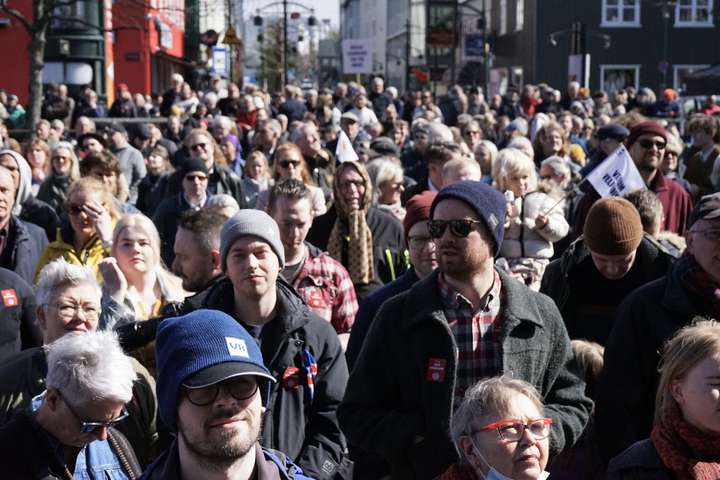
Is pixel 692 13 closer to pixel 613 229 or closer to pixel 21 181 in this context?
pixel 21 181

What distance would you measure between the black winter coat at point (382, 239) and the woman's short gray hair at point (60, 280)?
271cm

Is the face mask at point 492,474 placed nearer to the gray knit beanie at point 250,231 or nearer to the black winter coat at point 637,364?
the black winter coat at point 637,364

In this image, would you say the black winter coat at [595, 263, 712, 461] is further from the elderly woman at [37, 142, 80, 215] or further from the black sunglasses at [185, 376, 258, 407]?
the elderly woman at [37, 142, 80, 215]

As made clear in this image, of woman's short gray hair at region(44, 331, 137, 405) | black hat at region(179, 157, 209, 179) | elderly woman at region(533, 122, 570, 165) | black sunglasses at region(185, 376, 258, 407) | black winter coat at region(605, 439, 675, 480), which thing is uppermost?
elderly woman at region(533, 122, 570, 165)

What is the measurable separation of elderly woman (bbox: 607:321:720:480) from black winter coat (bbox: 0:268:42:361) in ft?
Answer: 11.3

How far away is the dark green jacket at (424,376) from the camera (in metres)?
4.31

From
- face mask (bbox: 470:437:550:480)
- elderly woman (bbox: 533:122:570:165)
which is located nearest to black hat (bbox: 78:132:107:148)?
elderly woman (bbox: 533:122:570:165)

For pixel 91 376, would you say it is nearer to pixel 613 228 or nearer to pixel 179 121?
pixel 613 228

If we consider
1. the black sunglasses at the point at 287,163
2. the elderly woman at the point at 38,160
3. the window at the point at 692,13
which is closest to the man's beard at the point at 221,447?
the black sunglasses at the point at 287,163

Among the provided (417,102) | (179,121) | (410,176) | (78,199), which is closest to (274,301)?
(78,199)

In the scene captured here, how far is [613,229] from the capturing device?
18.1ft

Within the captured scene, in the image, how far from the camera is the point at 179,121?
2039 cm

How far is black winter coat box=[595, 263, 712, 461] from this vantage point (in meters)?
4.71

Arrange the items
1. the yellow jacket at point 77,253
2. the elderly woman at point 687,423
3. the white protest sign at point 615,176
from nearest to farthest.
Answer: the elderly woman at point 687,423 → the yellow jacket at point 77,253 → the white protest sign at point 615,176
